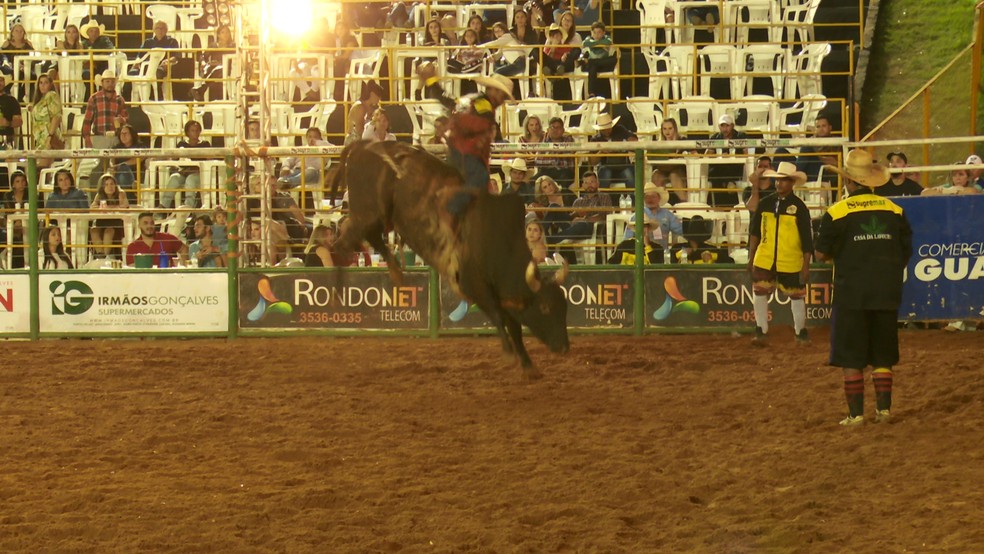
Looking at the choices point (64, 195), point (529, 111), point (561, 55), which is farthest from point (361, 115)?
point (64, 195)

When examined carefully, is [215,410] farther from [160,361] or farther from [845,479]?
[845,479]

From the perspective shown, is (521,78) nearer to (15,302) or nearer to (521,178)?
(521,178)

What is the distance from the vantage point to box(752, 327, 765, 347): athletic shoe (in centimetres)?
1257

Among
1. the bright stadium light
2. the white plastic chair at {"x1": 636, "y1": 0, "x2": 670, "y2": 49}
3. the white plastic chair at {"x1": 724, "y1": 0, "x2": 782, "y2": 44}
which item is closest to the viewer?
the bright stadium light

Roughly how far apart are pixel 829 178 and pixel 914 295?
3387 millimetres

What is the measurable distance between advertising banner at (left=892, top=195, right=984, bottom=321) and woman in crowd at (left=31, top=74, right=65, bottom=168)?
40.4 feet

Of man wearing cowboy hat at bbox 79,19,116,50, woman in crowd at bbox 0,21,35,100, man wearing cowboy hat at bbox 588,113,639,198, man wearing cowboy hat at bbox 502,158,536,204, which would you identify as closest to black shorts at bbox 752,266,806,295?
man wearing cowboy hat at bbox 502,158,536,204

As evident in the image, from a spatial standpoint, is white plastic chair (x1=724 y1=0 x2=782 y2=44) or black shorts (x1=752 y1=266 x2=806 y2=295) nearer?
black shorts (x1=752 y1=266 x2=806 y2=295)

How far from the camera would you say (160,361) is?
12.2 metres

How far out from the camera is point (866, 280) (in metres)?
8.51

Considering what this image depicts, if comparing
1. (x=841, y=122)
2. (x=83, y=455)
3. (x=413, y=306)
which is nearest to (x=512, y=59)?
(x=841, y=122)

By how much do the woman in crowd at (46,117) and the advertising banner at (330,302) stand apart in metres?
6.46

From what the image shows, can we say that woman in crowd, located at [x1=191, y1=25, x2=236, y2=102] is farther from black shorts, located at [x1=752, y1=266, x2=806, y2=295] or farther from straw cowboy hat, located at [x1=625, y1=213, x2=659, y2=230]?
black shorts, located at [x1=752, y1=266, x2=806, y2=295]

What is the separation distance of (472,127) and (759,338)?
17.6ft
